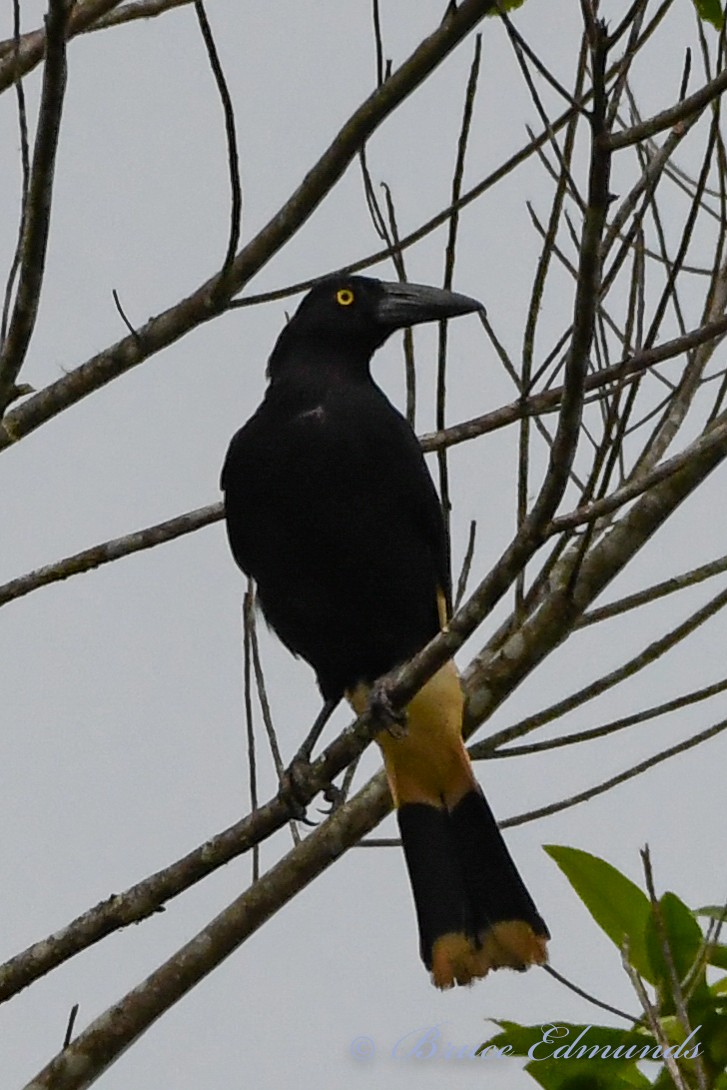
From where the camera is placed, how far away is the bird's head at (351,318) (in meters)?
4.32

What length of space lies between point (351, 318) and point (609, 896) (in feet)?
6.82

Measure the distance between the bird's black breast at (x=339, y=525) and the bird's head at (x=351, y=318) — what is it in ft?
1.08

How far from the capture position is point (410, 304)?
4.22 metres

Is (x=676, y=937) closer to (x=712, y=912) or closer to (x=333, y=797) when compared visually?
(x=712, y=912)

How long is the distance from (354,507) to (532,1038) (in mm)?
1530

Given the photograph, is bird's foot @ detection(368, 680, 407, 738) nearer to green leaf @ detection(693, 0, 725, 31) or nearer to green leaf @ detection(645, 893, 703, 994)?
green leaf @ detection(645, 893, 703, 994)

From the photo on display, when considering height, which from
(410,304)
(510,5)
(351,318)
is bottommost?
(510,5)

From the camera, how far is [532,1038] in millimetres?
2600

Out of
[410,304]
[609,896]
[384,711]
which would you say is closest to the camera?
[609,896]

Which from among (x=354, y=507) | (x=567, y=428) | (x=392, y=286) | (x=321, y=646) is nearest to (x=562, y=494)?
(x=567, y=428)

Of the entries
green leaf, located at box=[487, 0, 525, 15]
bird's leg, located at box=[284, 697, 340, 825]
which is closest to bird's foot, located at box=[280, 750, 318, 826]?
bird's leg, located at box=[284, 697, 340, 825]

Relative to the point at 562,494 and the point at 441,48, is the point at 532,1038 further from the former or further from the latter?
the point at 441,48

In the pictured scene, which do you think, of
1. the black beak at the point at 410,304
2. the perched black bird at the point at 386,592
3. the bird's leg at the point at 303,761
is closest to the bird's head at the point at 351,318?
the black beak at the point at 410,304

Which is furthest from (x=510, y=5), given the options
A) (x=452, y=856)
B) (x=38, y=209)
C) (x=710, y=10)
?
(x=452, y=856)
